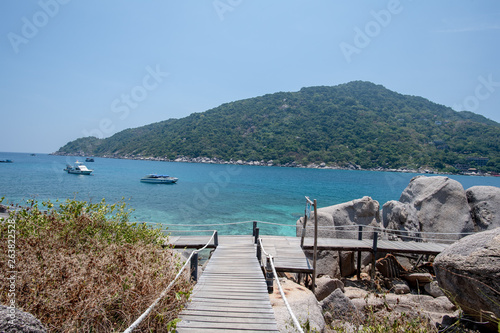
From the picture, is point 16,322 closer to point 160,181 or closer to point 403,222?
point 403,222

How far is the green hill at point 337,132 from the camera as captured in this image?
336 feet

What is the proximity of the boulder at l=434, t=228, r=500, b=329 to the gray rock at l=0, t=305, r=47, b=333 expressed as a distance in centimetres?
736

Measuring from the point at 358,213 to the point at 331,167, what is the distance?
330 feet

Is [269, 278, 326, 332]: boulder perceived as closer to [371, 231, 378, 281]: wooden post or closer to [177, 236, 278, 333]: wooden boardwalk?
[177, 236, 278, 333]: wooden boardwalk

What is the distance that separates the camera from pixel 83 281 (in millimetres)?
4637

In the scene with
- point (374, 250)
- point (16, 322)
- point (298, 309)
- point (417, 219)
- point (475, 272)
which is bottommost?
point (374, 250)

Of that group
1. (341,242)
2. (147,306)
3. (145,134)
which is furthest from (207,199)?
(145,134)

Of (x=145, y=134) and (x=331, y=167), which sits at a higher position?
(x=145, y=134)

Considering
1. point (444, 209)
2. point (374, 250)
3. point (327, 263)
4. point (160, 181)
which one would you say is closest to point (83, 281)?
point (327, 263)

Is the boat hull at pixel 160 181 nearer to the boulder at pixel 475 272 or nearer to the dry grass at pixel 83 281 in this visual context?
the dry grass at pixel 83 281

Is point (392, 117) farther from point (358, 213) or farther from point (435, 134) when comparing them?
point (358, 213)

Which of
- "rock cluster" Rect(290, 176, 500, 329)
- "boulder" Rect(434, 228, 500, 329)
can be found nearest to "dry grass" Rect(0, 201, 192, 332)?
"boulder" Rect(434, 228, 500, 329)

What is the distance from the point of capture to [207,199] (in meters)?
40.9

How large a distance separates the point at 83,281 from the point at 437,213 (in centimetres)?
1906
